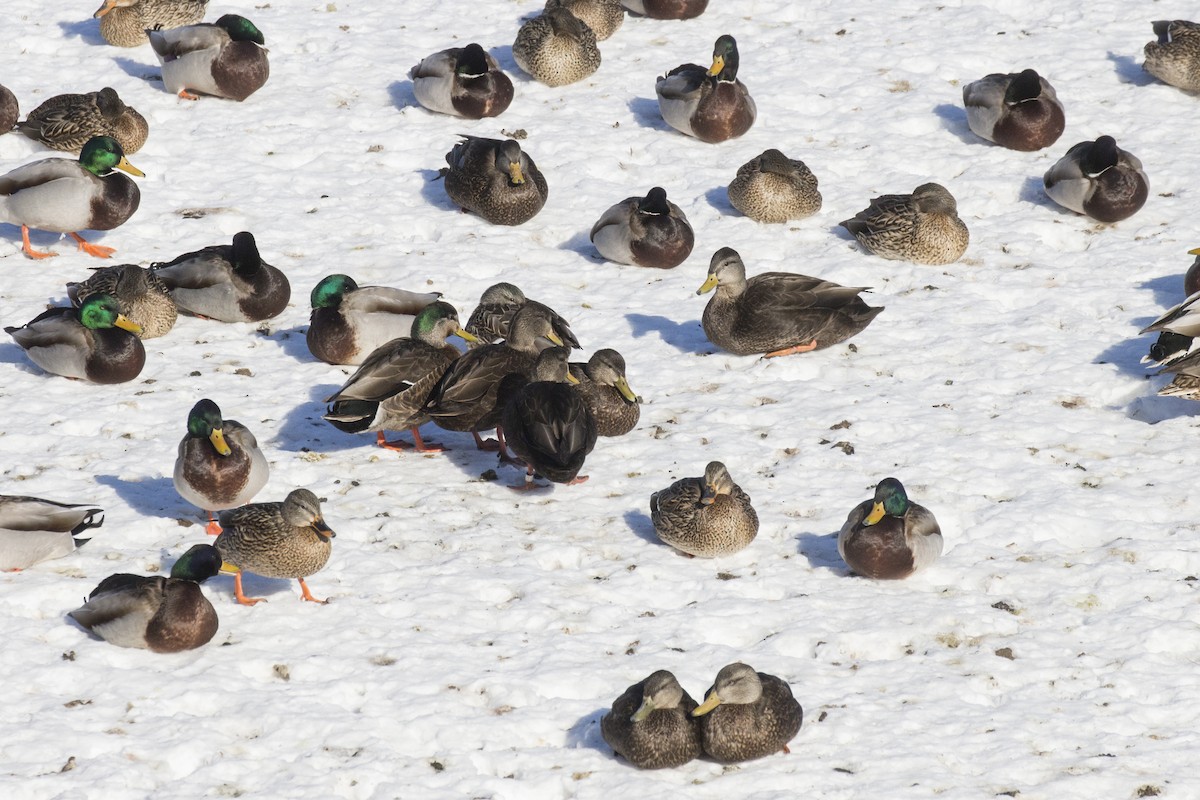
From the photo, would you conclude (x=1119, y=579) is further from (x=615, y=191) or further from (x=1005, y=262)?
(x=615, y=191)

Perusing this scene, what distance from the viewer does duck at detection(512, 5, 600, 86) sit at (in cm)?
1392

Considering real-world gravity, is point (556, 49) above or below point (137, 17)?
above

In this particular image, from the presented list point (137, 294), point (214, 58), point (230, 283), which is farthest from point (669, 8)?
point (137, 294)

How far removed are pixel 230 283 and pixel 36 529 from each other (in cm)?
332

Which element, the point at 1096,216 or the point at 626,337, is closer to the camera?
the point at 626,337

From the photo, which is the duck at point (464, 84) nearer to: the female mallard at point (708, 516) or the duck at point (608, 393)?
the duck at point (608, 393)

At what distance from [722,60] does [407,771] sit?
8.30 m

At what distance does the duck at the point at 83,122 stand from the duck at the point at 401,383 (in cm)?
435

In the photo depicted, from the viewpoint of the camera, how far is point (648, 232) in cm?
1132

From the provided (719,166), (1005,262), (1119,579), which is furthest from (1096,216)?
(1119,579)

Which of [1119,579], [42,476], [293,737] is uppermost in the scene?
[1119,579]

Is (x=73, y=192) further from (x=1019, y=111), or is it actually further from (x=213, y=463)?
(x=1019, y=111)

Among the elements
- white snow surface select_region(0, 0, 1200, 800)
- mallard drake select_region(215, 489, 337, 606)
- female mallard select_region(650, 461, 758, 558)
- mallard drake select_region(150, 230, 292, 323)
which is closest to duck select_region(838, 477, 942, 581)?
white snow surface select_region(0, 0, 1200, 800)

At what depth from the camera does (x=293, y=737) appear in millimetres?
6512
